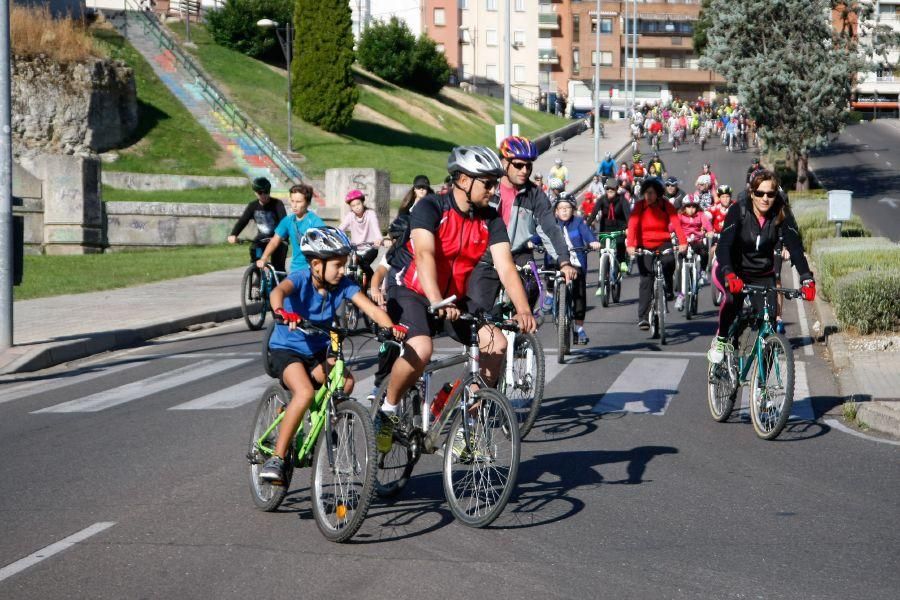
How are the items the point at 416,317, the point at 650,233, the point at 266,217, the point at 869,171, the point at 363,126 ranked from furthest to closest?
the point at 869,171 → the point at 363,126 → the point at 266,217 → the point at 650,233 → the point at 416,317

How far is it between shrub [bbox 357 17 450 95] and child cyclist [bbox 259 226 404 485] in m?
68.1

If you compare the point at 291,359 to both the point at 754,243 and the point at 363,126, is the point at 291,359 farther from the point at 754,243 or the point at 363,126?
the point at 363,126

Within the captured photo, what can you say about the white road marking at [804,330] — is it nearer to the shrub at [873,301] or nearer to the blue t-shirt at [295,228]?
the shrub at [873,301]

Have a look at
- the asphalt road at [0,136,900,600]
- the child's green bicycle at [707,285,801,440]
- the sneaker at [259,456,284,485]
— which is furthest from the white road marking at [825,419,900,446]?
the sneaker at [259,456,284,485]

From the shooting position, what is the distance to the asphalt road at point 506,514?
5.60 metres

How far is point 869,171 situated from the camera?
6006cm

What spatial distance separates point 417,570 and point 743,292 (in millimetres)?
4701

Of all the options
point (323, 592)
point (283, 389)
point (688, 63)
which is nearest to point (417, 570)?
point (323, 592)

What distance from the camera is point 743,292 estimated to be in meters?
9.62

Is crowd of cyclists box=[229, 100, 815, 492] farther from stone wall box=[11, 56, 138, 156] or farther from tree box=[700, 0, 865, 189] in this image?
tree box=[700, 0, 865, 189]

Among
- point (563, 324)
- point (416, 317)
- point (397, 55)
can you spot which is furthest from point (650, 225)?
point (397, 55)

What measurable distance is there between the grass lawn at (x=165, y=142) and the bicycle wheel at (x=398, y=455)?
35.6m

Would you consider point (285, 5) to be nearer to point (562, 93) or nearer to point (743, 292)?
point (743, 292)

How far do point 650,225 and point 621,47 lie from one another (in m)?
118
